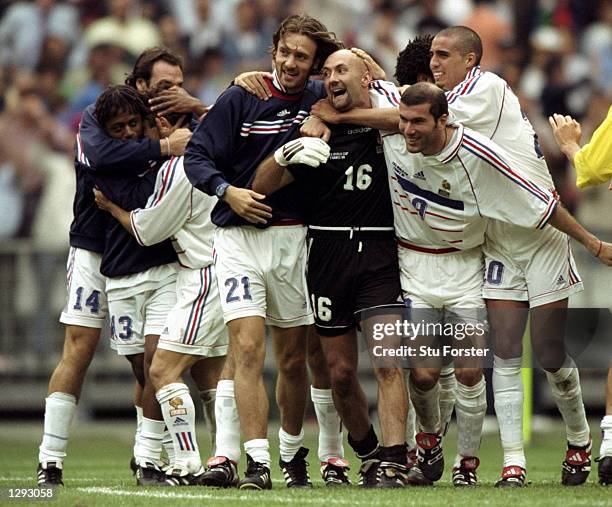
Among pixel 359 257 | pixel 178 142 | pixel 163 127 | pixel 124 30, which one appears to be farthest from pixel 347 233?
pixel 124 30

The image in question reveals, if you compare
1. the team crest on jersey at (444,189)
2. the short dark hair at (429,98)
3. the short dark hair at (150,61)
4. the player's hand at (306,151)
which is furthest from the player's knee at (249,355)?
the short dark hair at (150,61)

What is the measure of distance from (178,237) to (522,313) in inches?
85.7

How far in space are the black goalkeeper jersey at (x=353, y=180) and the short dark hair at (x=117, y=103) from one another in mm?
1302

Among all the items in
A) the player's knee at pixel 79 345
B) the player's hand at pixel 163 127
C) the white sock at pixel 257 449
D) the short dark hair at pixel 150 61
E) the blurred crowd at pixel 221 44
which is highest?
the blurred crowd at pixel 221 44

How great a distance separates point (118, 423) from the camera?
15.5 metres

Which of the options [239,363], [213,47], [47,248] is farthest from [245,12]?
[239,363]

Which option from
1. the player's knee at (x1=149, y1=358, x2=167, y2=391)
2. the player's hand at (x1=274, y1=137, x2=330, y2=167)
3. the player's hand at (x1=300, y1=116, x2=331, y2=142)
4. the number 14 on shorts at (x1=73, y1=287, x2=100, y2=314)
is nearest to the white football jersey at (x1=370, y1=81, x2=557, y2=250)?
the player's hand at (x1=300, y1=116, x2=331, y2=142)

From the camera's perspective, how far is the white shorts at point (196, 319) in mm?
8359

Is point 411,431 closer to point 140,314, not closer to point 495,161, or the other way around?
point 140,314

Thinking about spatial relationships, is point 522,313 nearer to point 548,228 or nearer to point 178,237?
point 548,228

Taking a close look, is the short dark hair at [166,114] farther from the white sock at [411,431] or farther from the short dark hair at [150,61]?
the white sock at [411,431]

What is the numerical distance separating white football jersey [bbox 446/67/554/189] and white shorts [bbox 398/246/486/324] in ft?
1.93

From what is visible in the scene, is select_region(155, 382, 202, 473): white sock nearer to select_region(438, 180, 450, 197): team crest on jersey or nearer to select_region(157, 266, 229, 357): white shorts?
select_region(157, 266, 229, 357): white shorts

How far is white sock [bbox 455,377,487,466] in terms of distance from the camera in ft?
26.7
